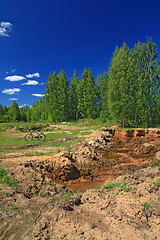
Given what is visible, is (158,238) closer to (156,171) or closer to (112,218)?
(112,218)

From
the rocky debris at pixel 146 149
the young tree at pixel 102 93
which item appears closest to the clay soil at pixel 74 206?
the rocky debris at pixel 146 149

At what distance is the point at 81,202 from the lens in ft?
17.7

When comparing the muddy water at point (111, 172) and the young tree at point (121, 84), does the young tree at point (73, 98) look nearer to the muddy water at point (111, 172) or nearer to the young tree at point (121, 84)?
the young tree at point (121, 84)

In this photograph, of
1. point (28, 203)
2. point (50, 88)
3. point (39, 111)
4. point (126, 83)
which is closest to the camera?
point (28, 203)

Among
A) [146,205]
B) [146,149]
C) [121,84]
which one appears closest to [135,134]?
[146,149]

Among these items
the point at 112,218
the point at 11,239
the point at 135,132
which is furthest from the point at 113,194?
the point at 135,132

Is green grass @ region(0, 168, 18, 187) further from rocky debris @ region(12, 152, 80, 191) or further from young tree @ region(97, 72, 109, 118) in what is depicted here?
young tree @ region(97, 72, 109, 118)

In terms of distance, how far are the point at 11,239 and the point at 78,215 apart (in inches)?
79.7

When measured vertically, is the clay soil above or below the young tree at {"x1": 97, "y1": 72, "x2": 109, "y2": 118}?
below

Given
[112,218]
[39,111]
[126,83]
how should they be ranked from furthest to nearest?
[39,111]
[126,83]
[112,218]

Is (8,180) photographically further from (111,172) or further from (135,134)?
(135,134)

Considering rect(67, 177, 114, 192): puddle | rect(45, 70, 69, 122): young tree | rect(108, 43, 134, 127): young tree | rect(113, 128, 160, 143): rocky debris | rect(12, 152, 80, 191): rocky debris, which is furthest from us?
rect(45, 70, 69, 122): young tree

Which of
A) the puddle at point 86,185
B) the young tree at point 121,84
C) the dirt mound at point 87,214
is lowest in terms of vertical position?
the puddle at point 86,185

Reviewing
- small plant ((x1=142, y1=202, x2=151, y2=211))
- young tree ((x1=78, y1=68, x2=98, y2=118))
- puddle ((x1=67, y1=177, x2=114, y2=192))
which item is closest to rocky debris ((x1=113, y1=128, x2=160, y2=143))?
puddle ((x1=67, y1=177, x2=114, y2=192))
